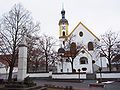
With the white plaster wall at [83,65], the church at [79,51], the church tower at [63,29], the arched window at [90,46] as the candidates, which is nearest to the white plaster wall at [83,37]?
the church at [79,51]

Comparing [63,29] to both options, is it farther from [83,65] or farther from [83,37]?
[83,65]

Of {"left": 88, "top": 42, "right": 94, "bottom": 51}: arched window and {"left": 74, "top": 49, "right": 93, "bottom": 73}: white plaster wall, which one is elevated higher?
{"left": 88, "top": 42, "right": 94, "bottom": 51}: arched window

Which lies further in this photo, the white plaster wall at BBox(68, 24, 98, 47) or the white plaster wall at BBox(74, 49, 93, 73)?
the white plaster wall at BBox(68, 24, 98, 47)

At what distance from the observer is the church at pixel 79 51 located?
5416 centimetres

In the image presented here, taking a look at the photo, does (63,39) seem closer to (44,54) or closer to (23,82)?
(44,54)

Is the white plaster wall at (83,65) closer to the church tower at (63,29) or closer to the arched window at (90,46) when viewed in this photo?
the arched window at (90,46)

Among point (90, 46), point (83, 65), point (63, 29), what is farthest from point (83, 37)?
point (83, 65)

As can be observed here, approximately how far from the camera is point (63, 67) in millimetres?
59719

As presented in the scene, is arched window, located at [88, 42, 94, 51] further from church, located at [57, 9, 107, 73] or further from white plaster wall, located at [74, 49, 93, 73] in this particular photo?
white plaster wall, located at [74, 49, 93, 73]

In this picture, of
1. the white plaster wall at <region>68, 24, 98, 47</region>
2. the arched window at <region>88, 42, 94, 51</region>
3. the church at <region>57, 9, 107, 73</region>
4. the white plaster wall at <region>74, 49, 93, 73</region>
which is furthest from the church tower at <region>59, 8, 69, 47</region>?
the white plaster wall at <region>74, 49, 93, 73</region>

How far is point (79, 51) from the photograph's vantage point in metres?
57.2

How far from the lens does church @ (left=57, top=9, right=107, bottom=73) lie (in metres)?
54.2

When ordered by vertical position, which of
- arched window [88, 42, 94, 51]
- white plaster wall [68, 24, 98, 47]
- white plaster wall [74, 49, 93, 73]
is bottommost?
white plaster wall [74, 49, 93, 73]

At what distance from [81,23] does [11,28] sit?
34.8 m
